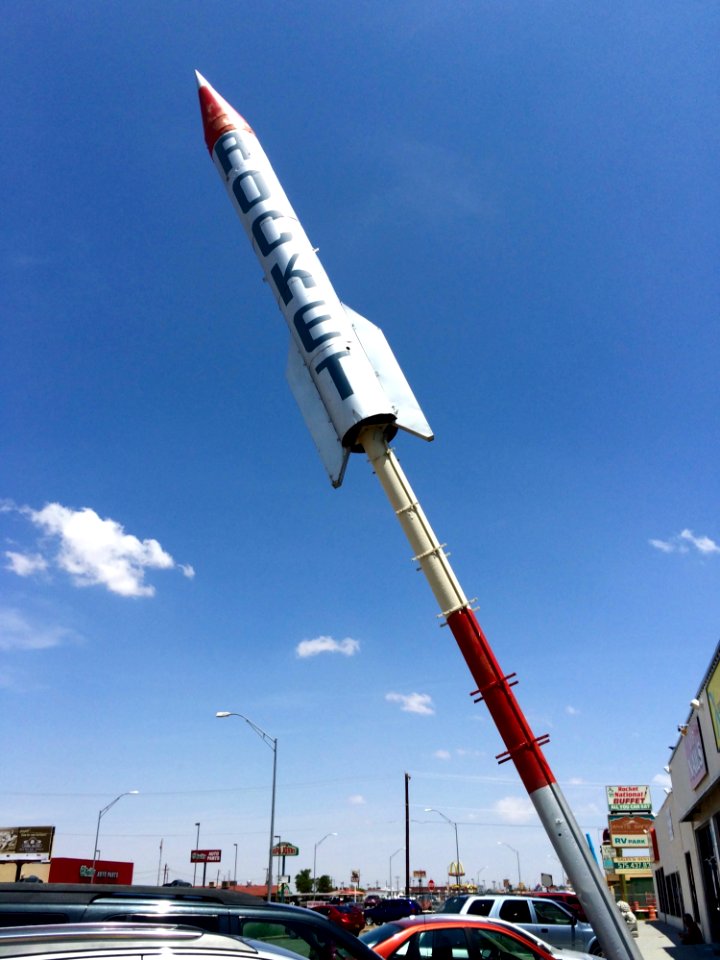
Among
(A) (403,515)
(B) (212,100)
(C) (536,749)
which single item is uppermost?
(B) (212,100)

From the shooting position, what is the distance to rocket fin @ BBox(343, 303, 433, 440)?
1819 cm

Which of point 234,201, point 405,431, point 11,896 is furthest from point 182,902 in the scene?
point 234,201

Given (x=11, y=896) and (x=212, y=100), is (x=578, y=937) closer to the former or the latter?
(x=11, y=896)

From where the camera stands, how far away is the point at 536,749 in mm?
14227

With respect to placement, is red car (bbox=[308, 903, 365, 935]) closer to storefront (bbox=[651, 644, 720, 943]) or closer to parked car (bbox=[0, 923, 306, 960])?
storefront (bbox=[651, 644, 720, 943])

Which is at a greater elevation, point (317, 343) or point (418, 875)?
point (317, 343)

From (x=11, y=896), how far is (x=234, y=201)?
62.2 ft

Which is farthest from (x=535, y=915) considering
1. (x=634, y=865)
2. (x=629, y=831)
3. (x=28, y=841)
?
(x=28, y=841)

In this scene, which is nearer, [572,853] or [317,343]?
[572,853]

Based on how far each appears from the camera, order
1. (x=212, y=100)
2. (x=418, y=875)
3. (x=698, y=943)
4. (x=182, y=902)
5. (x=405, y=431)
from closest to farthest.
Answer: (x=182, y=902), (x=405, y=431), (x=212, y=100), (x=698, y=943), (x=418, y=875)

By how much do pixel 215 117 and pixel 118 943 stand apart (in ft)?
78.8

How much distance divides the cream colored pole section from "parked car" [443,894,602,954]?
21.8 feet

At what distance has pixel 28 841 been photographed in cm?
6631

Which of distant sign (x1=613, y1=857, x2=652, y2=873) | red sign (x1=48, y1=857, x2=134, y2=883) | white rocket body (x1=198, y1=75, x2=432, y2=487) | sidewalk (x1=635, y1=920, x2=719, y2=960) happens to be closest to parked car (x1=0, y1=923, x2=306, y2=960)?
white rocket body (x1=198, y1=75, x2=432, y2=487)
